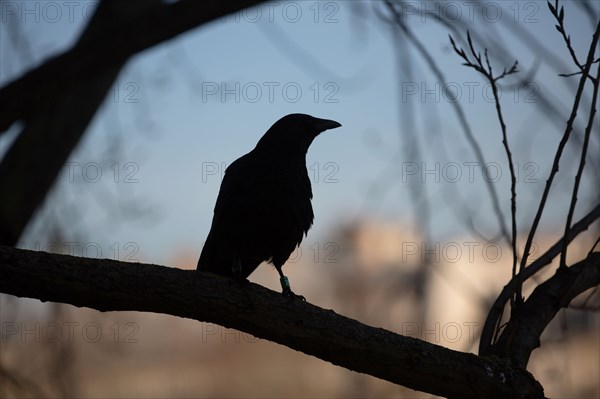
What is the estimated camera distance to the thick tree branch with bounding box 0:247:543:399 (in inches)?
102

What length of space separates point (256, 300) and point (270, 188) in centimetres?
133

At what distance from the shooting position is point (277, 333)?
2.80 m

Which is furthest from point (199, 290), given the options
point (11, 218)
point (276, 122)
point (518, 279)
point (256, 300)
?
point (11, 218)

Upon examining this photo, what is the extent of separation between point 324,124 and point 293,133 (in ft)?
0.91

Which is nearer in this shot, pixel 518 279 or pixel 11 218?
pixel 518 279

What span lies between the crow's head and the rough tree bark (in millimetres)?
1591

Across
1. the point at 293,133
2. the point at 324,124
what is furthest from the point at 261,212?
the point at 324,124

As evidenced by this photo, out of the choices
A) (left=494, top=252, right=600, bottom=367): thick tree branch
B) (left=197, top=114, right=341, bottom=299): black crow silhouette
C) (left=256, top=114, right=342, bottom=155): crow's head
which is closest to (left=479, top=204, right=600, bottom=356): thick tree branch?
(left=494, top=252, right=600, bottom=367): thick tree branch

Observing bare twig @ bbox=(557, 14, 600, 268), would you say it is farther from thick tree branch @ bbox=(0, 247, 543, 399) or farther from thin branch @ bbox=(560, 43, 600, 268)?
thick tree branch @ bbox=(0, 247, 543, 399)

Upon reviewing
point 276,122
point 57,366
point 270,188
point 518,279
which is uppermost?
point 276,122

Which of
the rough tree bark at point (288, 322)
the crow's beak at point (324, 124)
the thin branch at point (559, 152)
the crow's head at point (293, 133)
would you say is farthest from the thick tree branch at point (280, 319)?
the crow's beak at point (324, 124)

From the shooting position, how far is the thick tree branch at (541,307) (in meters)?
3.03

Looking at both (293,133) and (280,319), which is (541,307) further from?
(293,133)

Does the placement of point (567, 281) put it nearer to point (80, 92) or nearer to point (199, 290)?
point (199, 290)
